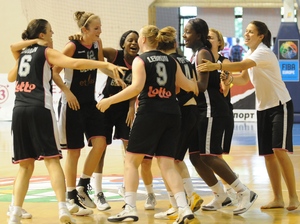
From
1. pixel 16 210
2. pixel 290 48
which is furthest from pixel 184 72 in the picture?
pixel 290 48

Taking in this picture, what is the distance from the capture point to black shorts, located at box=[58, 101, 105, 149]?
243 inches

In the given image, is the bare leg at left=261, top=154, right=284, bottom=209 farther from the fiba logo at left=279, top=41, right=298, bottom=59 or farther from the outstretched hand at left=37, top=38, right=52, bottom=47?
the fiba logo at left=279, top=41, right=298, bottom=59

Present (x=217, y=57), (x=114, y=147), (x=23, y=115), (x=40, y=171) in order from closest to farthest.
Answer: (x=23, y=115)
(x=217, y=57)
(x=40, y=171)
(x=114, y=147)

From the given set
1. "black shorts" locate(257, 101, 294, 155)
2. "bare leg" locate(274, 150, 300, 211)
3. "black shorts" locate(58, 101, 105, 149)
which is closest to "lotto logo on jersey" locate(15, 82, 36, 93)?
"black shorts" locate(58, 101, 105, 149)

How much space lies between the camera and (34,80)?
213 inches

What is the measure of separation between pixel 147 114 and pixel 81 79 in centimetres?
110

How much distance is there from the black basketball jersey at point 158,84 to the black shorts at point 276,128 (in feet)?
4.33

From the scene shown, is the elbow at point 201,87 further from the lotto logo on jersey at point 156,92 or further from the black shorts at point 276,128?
the black shorts at point 276,128

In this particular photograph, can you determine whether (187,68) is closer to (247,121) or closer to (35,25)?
(35,25)

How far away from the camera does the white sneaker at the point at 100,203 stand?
6.18 metres

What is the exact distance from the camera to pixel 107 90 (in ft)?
22.1

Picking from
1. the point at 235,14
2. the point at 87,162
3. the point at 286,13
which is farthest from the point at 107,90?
the point at 235,14

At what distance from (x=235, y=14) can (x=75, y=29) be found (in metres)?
9.47

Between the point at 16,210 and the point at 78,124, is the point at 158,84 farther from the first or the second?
the point at 16,210
